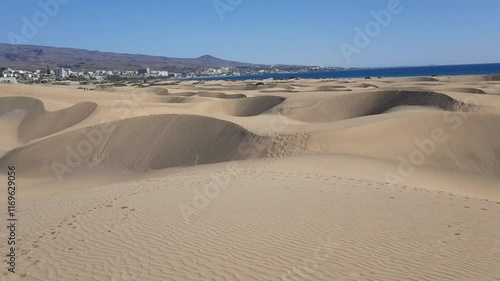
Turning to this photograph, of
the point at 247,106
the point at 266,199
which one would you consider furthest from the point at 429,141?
the point at 247,106

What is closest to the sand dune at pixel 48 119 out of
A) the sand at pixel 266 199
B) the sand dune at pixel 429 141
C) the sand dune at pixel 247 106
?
the sand at pixel 266 199

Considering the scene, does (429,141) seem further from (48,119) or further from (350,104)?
(48,119)

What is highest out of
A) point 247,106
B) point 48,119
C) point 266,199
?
point 247,106

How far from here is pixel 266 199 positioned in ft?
34.4

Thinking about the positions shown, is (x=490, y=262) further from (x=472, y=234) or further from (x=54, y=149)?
(x=54, y=149)

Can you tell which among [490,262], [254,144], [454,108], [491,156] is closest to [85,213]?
[490,262]

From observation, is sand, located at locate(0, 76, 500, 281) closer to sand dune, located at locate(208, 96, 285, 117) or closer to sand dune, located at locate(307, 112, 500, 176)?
sand dune, located at locate(307, 112, 500, 176)

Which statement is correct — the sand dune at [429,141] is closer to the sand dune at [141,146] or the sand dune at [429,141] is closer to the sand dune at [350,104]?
the sand dune at [141,146]

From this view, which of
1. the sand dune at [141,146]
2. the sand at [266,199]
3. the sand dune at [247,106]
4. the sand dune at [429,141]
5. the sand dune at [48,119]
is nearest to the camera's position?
the sand at [266,199]

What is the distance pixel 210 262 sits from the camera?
6.50 metres

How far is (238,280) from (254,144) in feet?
44.0

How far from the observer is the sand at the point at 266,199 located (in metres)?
6.52

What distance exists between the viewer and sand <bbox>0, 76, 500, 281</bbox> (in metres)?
6.52

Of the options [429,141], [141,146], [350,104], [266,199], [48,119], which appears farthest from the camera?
[48,119]
